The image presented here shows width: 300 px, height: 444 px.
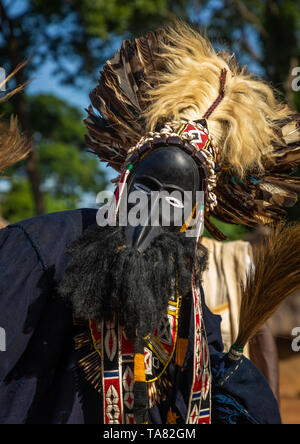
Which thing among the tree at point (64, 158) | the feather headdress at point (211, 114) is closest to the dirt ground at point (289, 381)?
the feather headdress at point (211, 114)

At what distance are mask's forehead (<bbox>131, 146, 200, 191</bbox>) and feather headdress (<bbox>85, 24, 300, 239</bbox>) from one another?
191 millimetres

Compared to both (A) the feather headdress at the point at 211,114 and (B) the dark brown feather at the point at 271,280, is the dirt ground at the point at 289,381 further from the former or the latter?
(A) the feather headdress at the point at 211,114

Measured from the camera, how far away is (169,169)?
1.51m

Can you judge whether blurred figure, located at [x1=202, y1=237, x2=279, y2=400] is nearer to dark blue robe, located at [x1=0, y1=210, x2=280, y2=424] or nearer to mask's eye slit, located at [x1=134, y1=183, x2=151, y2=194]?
dark blue robe, located at [x1=0, y1=210, x2=280, y2=424]

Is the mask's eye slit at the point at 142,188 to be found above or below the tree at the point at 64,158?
below

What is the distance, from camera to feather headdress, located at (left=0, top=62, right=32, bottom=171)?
177 cm

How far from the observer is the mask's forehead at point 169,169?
4.95 ft

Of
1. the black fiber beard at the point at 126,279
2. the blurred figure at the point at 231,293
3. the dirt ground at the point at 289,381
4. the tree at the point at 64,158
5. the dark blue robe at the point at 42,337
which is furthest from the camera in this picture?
the tree at the point at 64,158

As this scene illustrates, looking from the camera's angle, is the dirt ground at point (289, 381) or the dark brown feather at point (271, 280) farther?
the dirt ground at point (289, 381)

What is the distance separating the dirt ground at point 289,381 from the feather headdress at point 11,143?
21.1 feet

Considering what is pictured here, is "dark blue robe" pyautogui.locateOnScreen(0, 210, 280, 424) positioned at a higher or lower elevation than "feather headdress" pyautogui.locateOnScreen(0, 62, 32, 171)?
lower

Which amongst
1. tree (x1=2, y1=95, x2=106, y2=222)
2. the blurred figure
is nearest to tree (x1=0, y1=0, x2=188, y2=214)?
the blurred figure

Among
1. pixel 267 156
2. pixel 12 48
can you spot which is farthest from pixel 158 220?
pixel 12 48
